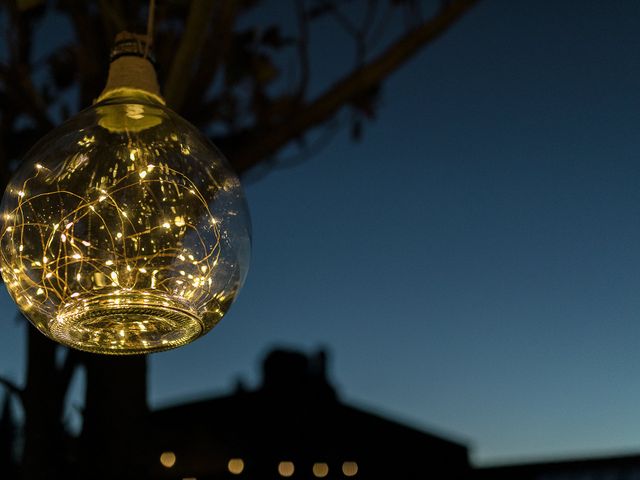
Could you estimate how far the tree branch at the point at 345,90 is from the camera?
2199 mm

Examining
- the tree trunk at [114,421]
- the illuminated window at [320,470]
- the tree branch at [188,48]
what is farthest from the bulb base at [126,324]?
the illuminated window at [320,470]

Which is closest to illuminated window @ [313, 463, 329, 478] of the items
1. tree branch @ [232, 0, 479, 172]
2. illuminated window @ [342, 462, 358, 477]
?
illuminated window @ [342, 462, 358, 477]

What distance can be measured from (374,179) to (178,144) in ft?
17.5

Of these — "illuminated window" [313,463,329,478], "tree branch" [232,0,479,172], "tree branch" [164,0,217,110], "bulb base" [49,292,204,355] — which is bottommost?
"bulb base" [49,292,204,355]

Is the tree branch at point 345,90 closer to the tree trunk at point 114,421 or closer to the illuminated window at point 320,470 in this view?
the tree trunk at point 114,421

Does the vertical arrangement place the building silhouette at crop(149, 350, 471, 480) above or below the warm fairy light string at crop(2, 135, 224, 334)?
above

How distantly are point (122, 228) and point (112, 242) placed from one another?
21 mm

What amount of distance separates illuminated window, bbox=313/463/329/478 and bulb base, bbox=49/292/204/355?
111 inches

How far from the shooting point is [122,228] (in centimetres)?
99

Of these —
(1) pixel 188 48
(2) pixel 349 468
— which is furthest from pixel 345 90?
(2) pixel 349 468

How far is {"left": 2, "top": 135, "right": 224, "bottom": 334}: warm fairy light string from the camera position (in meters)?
0.99

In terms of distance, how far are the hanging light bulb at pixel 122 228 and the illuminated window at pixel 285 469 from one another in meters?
3.01

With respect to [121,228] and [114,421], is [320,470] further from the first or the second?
[121,228]

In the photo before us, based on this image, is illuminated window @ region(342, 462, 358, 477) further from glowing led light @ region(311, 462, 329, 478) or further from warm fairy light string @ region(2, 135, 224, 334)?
warm fairy light string @ region(2, 135, 224, 334)
